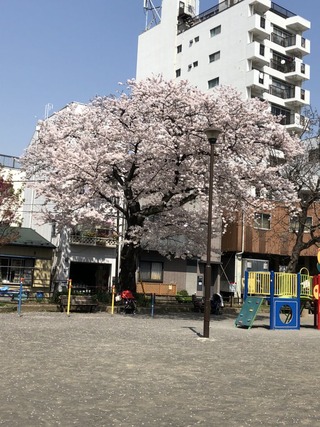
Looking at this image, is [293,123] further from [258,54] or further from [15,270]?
[15,270]

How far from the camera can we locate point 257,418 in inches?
247

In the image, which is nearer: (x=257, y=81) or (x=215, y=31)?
(x=257, y=81)

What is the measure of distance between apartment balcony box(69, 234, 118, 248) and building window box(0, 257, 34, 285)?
141 inches

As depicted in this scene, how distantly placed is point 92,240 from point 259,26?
32492mm

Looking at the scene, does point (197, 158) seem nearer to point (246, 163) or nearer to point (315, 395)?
point (246, 163)

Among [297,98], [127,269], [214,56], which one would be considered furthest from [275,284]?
[214,56]

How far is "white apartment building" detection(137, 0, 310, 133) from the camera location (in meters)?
54.2

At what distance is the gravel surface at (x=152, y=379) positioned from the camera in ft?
20.4

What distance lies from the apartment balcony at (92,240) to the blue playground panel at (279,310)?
19.2m

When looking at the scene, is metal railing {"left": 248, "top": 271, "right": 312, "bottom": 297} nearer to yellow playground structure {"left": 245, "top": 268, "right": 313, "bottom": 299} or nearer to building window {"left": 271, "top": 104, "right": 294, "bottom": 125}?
yellow playground structure {"left": 245, "top": 268, "right": 313, "bottom": 299}

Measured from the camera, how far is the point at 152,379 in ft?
28.1

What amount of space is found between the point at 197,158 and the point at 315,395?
1424 cm

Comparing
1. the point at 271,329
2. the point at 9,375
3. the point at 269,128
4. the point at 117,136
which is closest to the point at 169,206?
the point at 117,136

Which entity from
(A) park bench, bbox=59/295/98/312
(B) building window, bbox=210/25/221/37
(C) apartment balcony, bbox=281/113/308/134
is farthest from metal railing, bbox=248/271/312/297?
(B) building window, bbox=210/25/221/37
